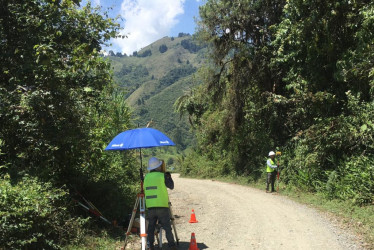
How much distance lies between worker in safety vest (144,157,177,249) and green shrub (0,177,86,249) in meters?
1.82

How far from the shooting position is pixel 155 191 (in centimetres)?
660

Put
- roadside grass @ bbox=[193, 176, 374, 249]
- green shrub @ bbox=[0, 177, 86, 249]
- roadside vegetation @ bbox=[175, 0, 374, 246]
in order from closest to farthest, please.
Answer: green shrub @ bbox=[0, 177, 86, 249]
roadside grass @ bbox=[193, 176, 374, 249]
roadside vegetation @ bbox=[175, 0, 374, 246]

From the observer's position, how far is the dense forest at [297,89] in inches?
475

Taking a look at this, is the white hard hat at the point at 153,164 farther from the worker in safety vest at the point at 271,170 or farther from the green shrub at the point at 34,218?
the worker in safety vest at the point at 271,170

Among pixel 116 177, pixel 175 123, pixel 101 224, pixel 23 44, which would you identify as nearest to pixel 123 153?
pixel 116 177

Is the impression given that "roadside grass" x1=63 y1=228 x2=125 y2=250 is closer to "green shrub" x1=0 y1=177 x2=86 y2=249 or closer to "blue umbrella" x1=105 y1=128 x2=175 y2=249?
"green shrub" x1=0 y1=177 x2=86 y2=249

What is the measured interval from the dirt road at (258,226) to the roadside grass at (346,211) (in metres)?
0.31

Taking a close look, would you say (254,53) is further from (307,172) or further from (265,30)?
(307,172)

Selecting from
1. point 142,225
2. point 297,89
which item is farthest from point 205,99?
point 142,225

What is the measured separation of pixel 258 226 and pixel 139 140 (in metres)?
4.27

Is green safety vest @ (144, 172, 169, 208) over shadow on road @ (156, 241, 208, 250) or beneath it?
over

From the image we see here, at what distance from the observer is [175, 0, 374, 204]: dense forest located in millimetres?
12070

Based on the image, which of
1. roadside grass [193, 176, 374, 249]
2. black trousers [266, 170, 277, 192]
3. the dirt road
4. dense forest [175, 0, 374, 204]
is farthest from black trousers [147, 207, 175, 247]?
black trousers [266, 170, 277, 192]

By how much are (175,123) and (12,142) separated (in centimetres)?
12704
